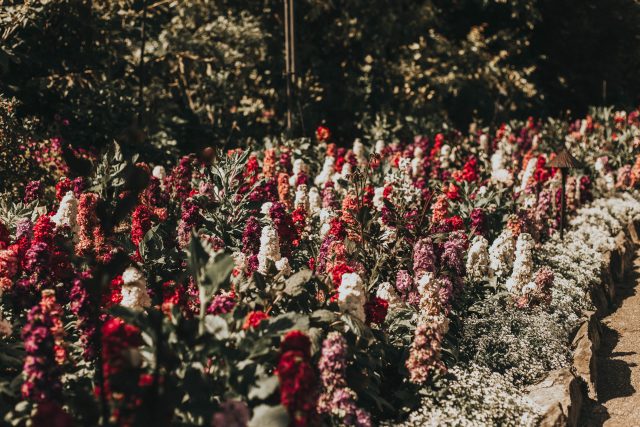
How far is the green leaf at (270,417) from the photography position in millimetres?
2416

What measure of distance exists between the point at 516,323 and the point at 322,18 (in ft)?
30.5

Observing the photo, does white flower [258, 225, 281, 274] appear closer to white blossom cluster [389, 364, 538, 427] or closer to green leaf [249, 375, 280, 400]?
white blossom cluster [389, 364, 538, 427]

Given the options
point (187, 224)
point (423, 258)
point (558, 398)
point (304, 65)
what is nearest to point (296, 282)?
point (423, 258)

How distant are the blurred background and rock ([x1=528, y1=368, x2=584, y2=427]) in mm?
5579

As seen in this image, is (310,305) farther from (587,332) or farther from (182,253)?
(587,332)

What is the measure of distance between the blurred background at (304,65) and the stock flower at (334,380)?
18.9 ft

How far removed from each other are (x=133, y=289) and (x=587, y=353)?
2.74 metres

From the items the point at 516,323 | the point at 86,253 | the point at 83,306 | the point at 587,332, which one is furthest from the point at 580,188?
the point at 83,306

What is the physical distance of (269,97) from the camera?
39.1 ft

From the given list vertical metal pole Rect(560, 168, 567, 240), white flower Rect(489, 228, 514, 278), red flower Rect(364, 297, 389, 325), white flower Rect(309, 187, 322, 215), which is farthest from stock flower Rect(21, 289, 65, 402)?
vertical metal pole Rect(560, 168, 567, 240)

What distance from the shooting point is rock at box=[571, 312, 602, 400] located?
424 cm

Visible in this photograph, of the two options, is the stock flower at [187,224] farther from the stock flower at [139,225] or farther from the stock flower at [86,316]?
the stock flower at [86,316]

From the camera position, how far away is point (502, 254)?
16.3ft

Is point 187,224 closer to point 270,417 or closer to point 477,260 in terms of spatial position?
point 477,260
